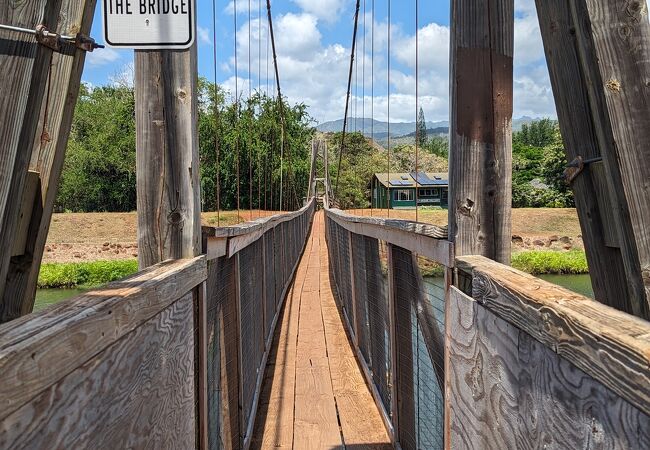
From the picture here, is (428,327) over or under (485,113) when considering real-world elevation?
under

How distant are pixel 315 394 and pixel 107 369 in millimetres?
2685

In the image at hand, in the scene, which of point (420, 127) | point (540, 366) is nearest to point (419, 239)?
point (540, 366)

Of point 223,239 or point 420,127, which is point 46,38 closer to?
point 223,239

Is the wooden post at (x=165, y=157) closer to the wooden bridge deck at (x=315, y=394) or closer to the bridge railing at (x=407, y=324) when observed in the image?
the bridge railing at (x=407, y=324)

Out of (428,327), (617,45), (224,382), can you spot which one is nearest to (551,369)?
(617,45)

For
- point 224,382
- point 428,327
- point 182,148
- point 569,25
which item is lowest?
point 224,382

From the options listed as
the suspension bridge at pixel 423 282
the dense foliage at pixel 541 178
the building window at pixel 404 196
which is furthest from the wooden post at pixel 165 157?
the building window at pixel 404 196

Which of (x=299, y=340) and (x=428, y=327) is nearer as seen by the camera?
(x=428, y=327)

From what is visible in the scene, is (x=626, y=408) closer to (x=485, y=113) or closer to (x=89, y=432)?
(x=89, y=432)

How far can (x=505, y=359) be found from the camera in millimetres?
1104

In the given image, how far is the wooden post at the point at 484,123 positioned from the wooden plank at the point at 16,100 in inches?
40.0

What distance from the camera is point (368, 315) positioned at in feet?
11.4

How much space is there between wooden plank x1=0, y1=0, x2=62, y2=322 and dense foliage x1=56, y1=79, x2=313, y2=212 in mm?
13551

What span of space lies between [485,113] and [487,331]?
62cm
